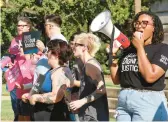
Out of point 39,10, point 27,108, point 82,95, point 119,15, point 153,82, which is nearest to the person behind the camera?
point 153,82

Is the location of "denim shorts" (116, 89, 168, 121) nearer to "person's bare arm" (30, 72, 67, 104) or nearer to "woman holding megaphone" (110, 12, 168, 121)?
"woman holding megaphone" (110, 12, 168, 121)

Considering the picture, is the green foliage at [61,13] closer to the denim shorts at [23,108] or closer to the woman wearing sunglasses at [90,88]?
the denim shorts at [23,108]

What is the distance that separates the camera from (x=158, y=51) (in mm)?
4363

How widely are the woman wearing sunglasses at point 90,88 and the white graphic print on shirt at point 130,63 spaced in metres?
0.71

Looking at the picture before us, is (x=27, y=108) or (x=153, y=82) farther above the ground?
(x=153, y=82)

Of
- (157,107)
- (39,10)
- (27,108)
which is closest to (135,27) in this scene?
(157,107)

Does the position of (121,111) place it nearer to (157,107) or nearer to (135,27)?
(157,107)

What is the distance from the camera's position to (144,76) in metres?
4.22

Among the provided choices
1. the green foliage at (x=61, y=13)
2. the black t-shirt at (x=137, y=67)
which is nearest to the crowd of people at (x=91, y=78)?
the black t-shirt at (x=137, y=67)

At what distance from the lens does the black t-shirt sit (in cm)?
430

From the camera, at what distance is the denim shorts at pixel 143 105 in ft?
14.0

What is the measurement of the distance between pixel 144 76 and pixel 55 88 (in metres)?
1.07

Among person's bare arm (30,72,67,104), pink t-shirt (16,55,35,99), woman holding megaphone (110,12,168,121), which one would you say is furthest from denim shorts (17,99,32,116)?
woman holding megaphone (110,12,168,121)

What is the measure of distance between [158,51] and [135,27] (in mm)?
341
